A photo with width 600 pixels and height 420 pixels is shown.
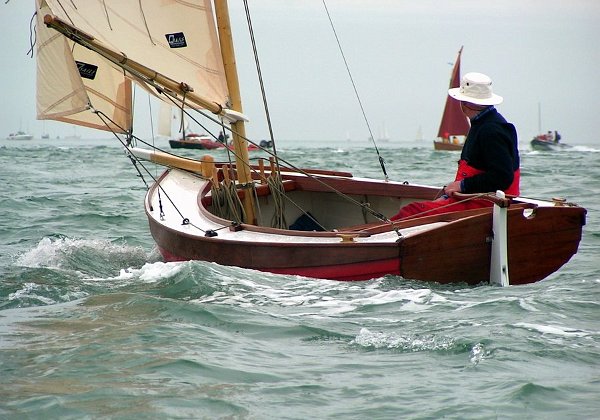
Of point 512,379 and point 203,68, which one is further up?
point 203,68

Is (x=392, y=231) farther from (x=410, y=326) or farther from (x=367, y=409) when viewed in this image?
(x=367, y=409)

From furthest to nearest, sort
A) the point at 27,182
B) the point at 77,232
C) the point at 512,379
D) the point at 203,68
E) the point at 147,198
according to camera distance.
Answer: the point at 27,182 < the point at 77,232 < the point at 147,198 < the point at 203,68 < the point at 512,379

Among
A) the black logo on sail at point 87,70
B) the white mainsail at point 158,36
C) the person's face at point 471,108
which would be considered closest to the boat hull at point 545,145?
the black logo on sail at point 87,70

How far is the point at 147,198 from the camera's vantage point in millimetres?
11031

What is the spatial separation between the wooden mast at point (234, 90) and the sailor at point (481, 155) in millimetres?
1838

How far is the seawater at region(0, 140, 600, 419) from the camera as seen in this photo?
16.6 ft

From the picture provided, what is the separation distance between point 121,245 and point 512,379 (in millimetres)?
7500

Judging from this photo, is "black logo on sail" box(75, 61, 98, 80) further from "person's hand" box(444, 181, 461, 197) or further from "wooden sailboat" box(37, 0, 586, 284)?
"person's hand" box(444, 181, 461, 197)

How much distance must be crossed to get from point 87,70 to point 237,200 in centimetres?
240

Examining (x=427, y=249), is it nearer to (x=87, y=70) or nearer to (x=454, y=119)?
(x=87, y=70)

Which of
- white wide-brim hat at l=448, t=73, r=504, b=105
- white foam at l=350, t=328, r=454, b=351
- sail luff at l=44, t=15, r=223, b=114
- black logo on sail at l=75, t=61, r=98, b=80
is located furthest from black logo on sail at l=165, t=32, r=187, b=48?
white foam at l=350, t=328, r=454, b=351

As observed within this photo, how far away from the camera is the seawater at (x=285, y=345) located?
5.07m

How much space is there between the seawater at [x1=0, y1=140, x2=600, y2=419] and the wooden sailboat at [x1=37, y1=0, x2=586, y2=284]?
0.20m

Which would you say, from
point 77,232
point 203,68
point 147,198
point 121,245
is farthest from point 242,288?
point 77,232
